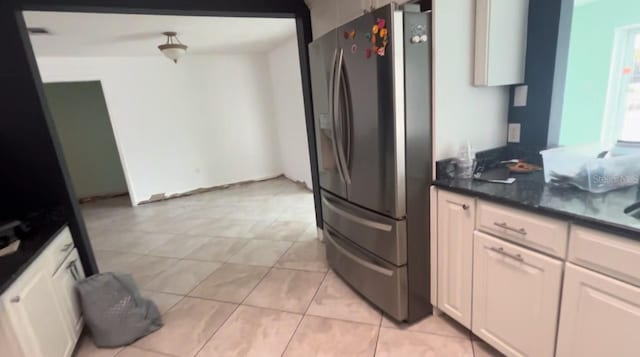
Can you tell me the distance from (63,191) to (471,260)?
255 cm

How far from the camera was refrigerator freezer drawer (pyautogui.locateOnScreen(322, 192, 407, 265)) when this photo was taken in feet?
5.71

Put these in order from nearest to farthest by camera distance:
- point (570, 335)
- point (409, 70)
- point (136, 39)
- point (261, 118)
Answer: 1. point (570, 335)
2. point (409, 70)
3. point (136, 39)
4. point (261, 118)

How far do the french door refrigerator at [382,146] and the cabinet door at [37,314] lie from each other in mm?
1697

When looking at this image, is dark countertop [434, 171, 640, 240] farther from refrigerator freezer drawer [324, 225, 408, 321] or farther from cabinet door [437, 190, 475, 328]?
refrigerator freezer drawer [324, 225, 408, 321]

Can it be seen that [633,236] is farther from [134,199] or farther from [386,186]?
[134,199]

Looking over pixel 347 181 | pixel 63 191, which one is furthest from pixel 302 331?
pixel 63 191

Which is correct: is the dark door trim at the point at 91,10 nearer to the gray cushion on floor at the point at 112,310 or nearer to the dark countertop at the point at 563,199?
the gray cushion on floor at the point at 112,310

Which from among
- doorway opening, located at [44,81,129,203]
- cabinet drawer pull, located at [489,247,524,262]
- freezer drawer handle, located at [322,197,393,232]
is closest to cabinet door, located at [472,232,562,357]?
cabinet drawer pull, located at [489,247,524,262]

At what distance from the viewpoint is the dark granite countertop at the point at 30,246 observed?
4.39 ft

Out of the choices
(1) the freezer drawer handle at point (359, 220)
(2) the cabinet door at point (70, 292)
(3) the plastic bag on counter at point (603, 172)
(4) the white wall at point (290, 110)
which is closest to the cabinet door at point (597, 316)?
(3) the plastic bag on counter at point (603, 172)

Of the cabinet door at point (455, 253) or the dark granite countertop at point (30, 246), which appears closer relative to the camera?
the dark granite countertop at point (30, 246)

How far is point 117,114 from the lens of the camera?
470 centimetres

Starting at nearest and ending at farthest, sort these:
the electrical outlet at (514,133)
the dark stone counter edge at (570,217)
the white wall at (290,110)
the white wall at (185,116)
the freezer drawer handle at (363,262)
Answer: the dark stone counter edge at (570,217), the freezer drawer handle at (363,262), the electrical outlet at (514,133), the white wall at (185,116), the white wall at (290,110)

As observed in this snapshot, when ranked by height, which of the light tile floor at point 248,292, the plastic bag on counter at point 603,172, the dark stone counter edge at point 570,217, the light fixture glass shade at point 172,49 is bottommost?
the light tile floor at point 248,292
